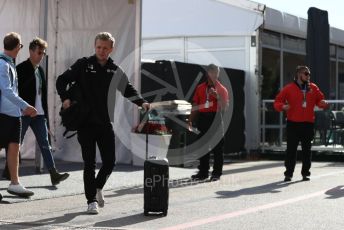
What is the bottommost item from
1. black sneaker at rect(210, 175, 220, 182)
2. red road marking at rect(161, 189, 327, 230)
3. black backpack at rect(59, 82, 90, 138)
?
red road marking at rect(161, 189, 327, 230)

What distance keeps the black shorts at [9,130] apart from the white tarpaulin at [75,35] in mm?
4222

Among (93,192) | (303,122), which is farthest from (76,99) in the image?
(303,122)

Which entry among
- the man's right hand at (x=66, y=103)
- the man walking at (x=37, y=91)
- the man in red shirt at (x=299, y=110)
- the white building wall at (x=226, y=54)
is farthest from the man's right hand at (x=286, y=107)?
the white building wall at (x=226, y=54)

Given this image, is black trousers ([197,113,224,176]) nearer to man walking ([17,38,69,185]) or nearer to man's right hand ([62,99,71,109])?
man walking ([17,38,69,185])

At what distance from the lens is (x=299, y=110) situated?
1091cm

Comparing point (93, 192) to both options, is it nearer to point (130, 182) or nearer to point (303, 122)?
point (130, 182)

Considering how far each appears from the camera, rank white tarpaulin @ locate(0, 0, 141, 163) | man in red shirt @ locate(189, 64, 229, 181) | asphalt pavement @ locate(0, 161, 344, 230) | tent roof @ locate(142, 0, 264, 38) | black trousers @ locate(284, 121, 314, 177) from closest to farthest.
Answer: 1. asphalt pavement @ locate(0, 161, 344, 230)
2. man in red shirt @ locate(189, 64, 229, 181)
3. black trousers @ locate(284, 121, 314, 177)
4. white tarpaulin @ locate(0, 0, 141, 163)
5. tent roof @ locate(142, 0, 264, 38)

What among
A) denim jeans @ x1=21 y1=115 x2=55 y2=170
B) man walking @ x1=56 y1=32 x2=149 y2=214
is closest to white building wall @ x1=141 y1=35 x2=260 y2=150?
denim jeans @ x1=21 y1=115 x2=55 y2=170

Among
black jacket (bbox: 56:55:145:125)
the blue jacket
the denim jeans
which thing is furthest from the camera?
the denim jeans

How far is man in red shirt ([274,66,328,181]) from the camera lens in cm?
1090

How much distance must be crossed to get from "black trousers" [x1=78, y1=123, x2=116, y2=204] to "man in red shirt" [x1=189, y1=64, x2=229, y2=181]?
3525 millimetres

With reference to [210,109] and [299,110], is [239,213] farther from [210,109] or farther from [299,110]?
[299,110]

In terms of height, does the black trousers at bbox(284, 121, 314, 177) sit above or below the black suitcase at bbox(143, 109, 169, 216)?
above

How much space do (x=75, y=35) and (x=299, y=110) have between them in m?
4.51
